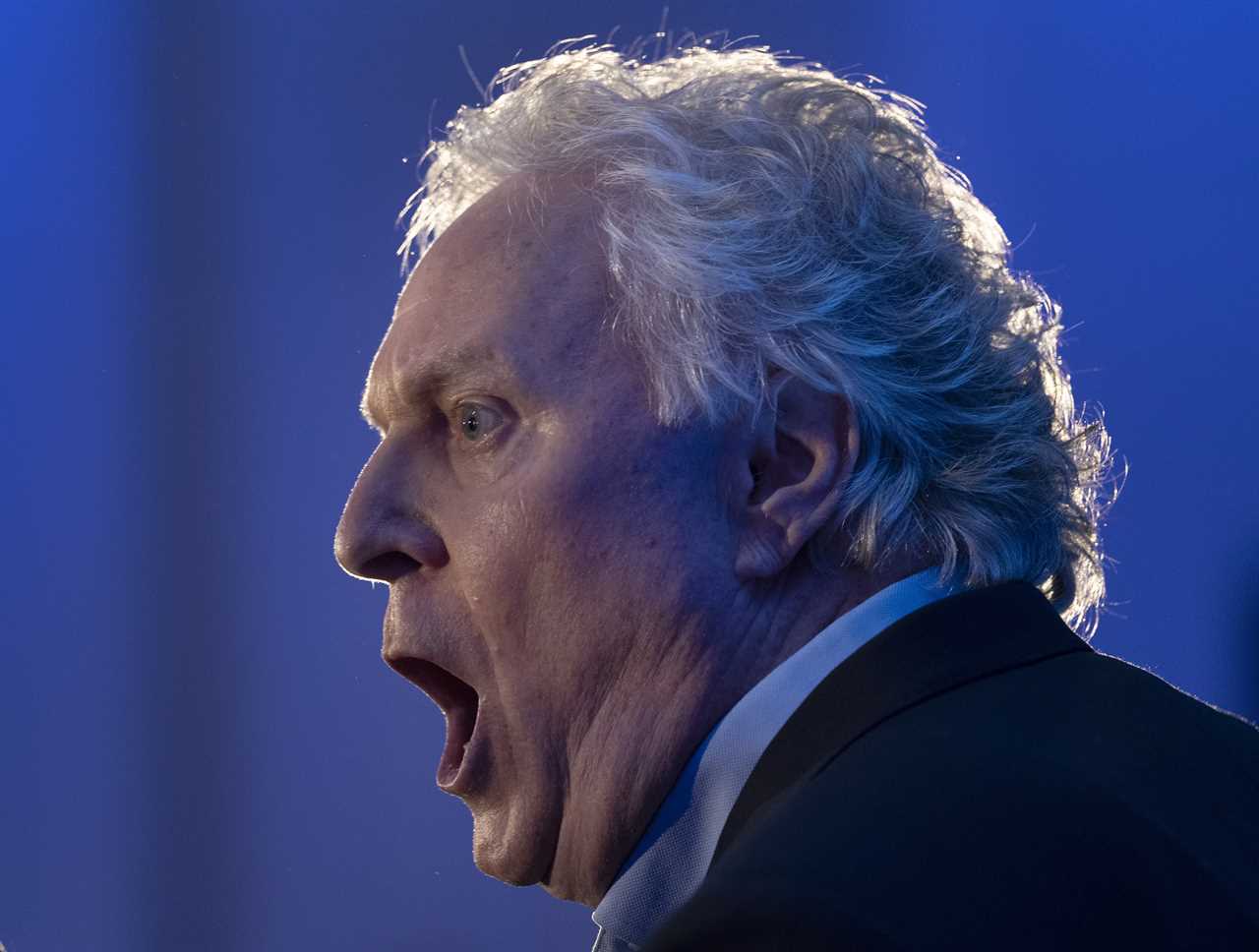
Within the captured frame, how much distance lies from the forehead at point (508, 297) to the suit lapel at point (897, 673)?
33 cm

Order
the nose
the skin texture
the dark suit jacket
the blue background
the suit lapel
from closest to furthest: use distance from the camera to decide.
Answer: the dark suit jacket → the suit lapel → the skin texture → the nose → the blue background

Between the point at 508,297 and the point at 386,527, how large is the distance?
0.23 meters

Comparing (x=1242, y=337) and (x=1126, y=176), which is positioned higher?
(x=1126, y=176)

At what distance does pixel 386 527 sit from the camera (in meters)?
1.18

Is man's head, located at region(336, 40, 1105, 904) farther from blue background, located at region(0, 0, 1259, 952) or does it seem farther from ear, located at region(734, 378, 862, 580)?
blue background, located at region(0, 0, 1259, 952)

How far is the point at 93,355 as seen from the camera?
2168mm

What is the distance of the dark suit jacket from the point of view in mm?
632

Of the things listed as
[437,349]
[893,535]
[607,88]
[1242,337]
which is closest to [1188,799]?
[893,535]

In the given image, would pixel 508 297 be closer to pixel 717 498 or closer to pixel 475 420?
pixel 475 420

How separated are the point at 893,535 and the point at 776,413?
131mm

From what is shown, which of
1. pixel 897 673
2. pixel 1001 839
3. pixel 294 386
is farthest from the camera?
pixel 294 386

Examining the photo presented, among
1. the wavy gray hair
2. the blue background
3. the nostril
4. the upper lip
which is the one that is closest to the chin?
the upper lip

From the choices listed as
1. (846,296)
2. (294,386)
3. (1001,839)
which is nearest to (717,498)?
(846,296)

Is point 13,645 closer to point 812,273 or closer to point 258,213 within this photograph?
point 258,213
